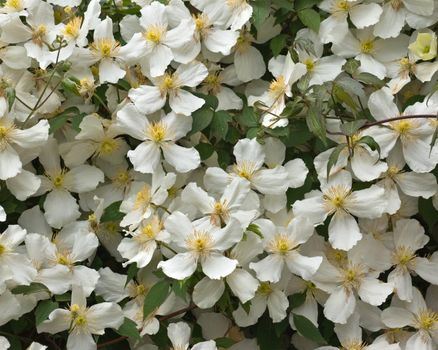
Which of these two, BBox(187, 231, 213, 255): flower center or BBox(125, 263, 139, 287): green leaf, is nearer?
BBox(187, 231, 213, 255): flower center

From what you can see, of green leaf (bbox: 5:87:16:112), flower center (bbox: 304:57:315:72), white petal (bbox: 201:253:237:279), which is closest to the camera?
white petal (bbox: 201:253:237:279)

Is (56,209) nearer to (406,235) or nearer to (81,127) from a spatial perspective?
(81,127)

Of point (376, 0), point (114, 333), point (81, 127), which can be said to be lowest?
point (114, 333)

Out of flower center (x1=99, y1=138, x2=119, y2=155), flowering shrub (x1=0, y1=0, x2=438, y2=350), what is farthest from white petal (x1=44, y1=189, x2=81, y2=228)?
flower center (x1=99, y1=138, x2=119, y2=155)

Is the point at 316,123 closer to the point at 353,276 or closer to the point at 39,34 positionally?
the point at 353,276

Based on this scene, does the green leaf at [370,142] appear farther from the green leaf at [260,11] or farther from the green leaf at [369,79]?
the green leaf at [260,11]

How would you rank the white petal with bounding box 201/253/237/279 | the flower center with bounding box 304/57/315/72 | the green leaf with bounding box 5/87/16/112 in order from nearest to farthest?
the white petal with bounding box 201/253/237/279
the green leaf with bounding box 5/87/16/112
the flower center with bounding box 304/57/315/72

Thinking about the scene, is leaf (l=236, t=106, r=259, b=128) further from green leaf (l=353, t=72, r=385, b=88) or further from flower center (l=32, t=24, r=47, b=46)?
flower center (l=32, t=24, r=47, b=46)

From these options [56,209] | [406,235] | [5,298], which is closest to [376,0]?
[406,235]
